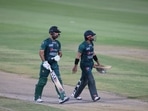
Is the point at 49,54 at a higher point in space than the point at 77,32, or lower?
higher

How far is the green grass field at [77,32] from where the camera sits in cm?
2435

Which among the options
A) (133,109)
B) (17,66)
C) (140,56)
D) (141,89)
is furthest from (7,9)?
(133,109)

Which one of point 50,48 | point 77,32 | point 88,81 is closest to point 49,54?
point 50,48

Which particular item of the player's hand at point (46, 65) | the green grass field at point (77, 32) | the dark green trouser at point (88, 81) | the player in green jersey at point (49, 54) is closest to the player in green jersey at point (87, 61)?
Result: the dark green trouser at point (88, 81)

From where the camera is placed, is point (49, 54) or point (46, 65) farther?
point (49, 54)

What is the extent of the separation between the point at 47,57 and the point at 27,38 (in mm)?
20303

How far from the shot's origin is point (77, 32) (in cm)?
4266

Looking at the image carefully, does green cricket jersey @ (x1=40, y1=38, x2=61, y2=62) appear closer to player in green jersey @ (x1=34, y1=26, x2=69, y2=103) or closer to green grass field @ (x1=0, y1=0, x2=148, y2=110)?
player in green jersey @ (x1=34, y1=26, x2=69, y2=103)

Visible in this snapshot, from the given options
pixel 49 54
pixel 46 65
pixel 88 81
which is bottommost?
pixel 88 81

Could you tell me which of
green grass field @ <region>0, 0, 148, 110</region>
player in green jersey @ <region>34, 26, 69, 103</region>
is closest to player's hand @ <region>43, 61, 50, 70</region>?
player in green jersey @ <region>34, 26, 69, 103</region>

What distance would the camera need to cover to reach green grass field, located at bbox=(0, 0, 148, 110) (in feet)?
79.9

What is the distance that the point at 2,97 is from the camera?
17.9m

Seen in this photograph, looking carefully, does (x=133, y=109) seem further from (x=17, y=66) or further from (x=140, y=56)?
(x=140, y=56)

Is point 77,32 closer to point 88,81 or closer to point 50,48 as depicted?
point 88,81
